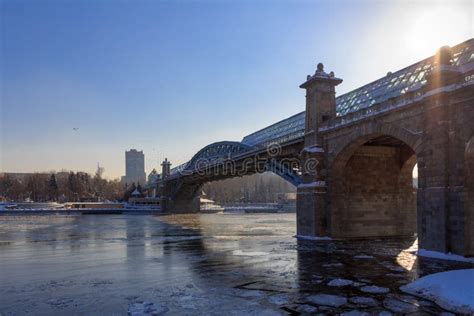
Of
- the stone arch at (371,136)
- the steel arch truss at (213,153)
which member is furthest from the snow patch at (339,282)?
the steel arch truss at (213,153)

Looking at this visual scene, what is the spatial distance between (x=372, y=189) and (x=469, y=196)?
10.9 meters

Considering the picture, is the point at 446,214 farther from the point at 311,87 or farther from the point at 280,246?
the point at 311,87

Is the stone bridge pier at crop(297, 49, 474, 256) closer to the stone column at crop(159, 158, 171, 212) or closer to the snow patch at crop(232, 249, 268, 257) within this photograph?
the snow patch at crop(232, 249, 268, 257)

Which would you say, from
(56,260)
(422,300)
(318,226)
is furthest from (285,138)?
(422,300)

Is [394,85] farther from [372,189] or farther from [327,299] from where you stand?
[327,299]

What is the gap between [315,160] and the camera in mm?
29797

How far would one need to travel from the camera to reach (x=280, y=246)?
85.0 ft

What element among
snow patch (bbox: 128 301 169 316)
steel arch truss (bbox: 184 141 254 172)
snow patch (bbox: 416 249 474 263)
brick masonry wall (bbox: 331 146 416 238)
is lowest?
snow patch (bbox: 416 249 474 263)

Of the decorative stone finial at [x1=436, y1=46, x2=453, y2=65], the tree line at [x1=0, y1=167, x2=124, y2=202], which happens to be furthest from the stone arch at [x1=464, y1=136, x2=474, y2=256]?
the tree line at [x1=0, y1=167, x2=124, y2=202]

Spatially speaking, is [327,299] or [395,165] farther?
[395,165]

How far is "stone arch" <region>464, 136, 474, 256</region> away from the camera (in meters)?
18.9

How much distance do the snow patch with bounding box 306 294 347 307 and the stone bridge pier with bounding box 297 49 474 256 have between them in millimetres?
9445

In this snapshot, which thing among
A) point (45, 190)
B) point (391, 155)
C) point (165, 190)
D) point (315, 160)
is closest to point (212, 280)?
point (315, 160)

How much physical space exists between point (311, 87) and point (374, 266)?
15.9 m
